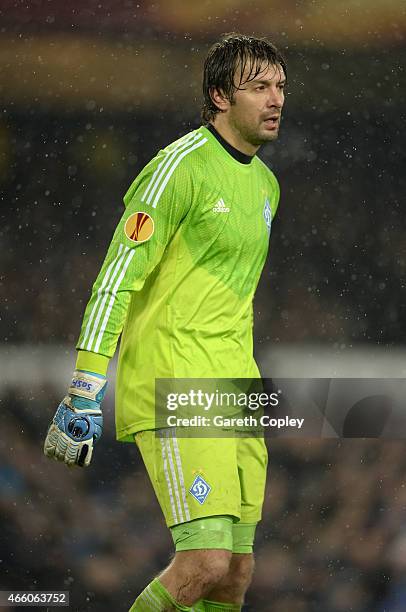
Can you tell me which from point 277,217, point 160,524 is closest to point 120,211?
point 277,217

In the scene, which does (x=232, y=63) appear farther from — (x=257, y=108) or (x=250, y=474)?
(x=250, y=474)

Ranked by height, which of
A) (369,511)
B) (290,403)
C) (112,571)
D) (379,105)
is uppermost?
(379,105)

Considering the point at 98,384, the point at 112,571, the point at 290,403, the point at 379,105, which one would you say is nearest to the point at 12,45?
the point at 379,105

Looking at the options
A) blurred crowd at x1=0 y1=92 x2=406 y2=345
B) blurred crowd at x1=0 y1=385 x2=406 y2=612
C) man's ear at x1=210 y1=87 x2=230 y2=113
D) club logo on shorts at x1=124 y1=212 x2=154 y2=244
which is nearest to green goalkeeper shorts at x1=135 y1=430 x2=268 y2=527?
club logo on shorts at x1=124 y1=212 x2=154 y2=244

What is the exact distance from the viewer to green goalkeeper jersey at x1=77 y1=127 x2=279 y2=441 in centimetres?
276

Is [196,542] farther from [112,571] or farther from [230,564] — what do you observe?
[112,571]

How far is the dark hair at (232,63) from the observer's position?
2.97m

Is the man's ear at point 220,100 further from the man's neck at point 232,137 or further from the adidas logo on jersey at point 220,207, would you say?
the adidas logo on jersey at point 220,207

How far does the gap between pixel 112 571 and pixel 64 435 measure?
6.14ft

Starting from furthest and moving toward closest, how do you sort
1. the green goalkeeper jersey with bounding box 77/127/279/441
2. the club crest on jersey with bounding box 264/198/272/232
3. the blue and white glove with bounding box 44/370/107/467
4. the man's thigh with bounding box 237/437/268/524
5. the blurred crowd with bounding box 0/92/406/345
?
1. the blurred crowd with bounding box 0/92/406/345
2. the club crest on jersey with bounding box 264/198/272/232
3. the man's thigh with bounding box 237/437/268/524
4. the green goalkeeper jersey with bounding box 77/127/279/441
5. the blue and white glove with bounding box 44/370/107/467

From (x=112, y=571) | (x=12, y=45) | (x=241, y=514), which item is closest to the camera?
(x=241, y=514)

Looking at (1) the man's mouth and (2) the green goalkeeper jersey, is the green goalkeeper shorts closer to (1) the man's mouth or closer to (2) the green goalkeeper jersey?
(2) the green goalkeeper jersey

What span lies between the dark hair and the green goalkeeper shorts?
33.6 inches

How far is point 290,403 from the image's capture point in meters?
4.61
